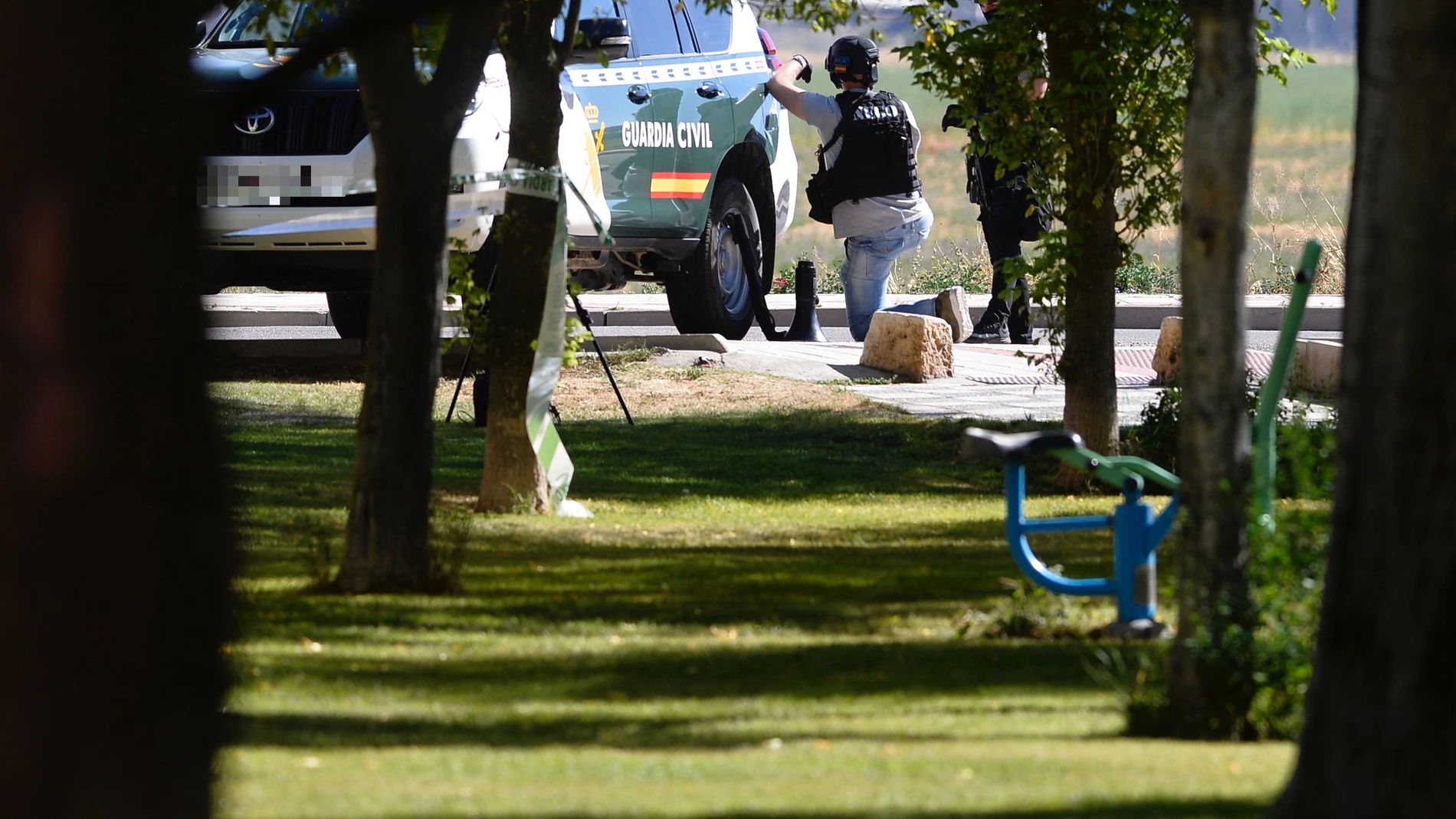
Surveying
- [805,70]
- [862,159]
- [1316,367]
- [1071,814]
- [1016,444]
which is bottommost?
[1071,814]

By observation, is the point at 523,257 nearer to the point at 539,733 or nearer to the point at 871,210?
the point at 539,733

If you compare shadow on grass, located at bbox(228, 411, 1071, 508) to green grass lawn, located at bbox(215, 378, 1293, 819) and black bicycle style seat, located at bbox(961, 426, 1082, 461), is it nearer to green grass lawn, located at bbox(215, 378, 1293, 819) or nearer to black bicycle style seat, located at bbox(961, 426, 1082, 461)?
green grass lawn, located at bbox(215, 378, 1293, 819)

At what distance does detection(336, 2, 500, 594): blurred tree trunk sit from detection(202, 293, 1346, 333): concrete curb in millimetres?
10739

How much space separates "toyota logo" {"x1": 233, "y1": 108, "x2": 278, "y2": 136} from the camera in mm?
11578

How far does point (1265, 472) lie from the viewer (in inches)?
221

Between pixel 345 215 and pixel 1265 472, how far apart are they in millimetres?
7098

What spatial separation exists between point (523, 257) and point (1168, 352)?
6.34 meters

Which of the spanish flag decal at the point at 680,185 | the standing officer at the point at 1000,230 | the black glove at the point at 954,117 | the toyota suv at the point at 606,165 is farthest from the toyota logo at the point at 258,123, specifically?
the standing officer at the point at 1000,230

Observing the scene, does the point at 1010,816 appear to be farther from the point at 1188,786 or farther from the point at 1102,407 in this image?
the point at 1102,407

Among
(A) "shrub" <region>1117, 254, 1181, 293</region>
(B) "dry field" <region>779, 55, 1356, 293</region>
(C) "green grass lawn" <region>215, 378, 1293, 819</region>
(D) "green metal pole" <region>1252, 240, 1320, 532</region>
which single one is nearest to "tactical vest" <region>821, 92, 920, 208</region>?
(B) "dry field" <region>779, 55, 1356, 293</region>

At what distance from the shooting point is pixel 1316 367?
13312 millimetres

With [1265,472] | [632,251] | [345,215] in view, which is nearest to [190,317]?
[1265,472]

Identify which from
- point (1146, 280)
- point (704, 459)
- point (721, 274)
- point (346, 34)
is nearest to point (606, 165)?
Result: point (721, 274)

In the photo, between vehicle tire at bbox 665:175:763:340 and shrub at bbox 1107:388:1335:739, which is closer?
shrub at bbox 1107:388:1335:739
